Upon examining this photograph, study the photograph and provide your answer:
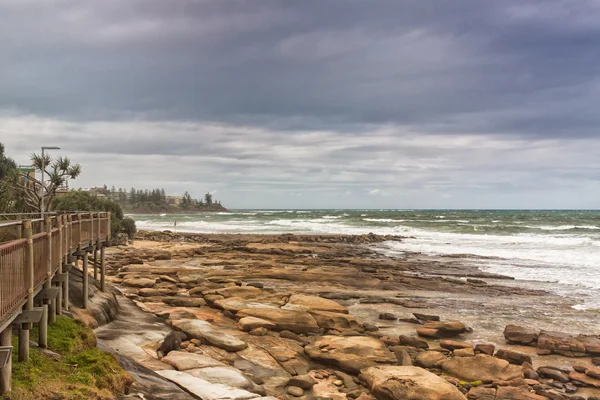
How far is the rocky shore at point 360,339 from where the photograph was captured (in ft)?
36.3

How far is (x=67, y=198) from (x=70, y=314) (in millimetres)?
43070

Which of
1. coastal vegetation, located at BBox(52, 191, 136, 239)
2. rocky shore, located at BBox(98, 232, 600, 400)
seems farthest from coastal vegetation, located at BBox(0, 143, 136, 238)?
rocky shore, located at BBox(98, 232, 600, 400)

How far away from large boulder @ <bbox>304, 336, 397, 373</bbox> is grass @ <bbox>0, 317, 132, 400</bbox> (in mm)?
6146

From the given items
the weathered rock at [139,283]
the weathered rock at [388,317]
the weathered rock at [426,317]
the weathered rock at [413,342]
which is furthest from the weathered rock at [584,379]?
the weathered rock at [139,283]

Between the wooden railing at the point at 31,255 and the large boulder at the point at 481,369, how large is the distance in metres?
9.83

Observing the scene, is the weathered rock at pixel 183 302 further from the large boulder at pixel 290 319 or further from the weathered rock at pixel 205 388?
the weathered rock at pixel 205 388

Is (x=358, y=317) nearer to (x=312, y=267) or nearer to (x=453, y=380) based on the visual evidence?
(x=453, y=380)

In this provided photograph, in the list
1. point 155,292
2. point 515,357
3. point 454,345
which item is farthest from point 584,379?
point 155,292

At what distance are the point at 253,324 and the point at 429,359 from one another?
227 inches

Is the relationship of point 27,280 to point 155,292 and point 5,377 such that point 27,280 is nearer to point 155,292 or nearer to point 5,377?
point 5,377

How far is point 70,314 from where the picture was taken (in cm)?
1120

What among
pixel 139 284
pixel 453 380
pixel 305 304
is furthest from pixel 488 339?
pixel 139 284

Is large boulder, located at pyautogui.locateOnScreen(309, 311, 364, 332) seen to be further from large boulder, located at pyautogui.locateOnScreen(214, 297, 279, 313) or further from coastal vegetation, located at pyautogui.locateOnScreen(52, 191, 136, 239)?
coastal vegetation, located at pyautogui.locateOnScreen(52, 191, 136, 239)

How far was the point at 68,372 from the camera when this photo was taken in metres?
7.45
